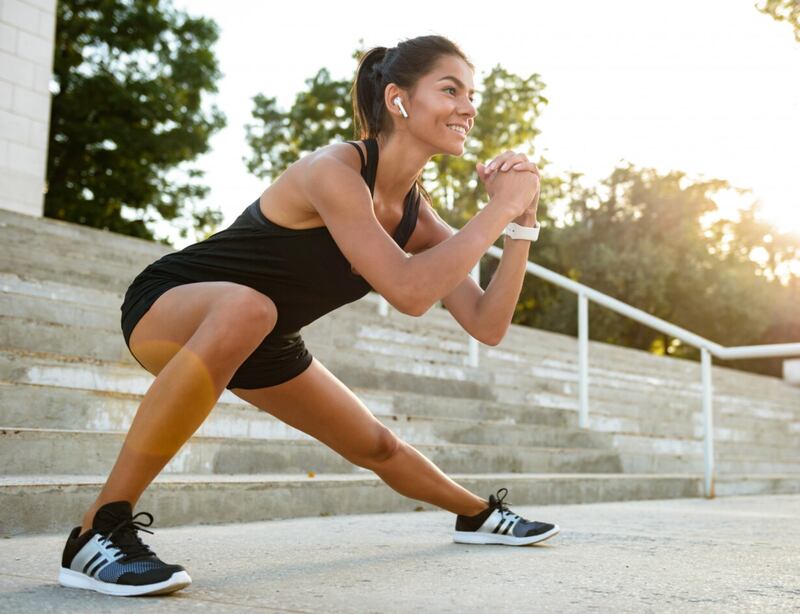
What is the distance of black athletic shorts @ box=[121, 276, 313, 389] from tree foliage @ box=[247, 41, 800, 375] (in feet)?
64.3

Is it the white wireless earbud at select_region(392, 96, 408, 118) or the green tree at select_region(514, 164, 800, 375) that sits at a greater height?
the green tree at select_region(514, 164, 800, 375)

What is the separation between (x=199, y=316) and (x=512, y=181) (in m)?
0.81

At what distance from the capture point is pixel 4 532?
2516 millimetres

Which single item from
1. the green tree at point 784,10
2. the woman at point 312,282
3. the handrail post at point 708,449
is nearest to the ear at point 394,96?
the woman at point 312,282

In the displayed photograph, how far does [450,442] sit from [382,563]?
2.65 meters

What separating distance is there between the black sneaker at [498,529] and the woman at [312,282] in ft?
1.14

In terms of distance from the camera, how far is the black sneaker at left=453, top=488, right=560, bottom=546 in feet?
8.85

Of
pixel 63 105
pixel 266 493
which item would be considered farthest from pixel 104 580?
pixel 63 105

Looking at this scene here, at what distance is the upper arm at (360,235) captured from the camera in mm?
1993

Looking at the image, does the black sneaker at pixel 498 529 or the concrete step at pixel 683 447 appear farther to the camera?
the concrete step at pixel 683 447

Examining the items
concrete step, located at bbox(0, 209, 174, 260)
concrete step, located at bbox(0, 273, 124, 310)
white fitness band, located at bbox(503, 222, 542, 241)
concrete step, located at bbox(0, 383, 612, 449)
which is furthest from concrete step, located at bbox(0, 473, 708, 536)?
concrete step, located at bbox(0, 209, 174, 260)

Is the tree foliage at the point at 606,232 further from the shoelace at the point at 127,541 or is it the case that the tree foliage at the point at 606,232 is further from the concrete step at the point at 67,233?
the shoelace at the point at 127,541

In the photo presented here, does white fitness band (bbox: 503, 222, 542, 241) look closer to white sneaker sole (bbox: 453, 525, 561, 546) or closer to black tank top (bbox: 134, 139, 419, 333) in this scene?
black tank top (bbox: 134, 139, 419, 333)

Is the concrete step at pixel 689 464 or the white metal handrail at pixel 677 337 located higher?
the white metal handrail at pixel 677 337
